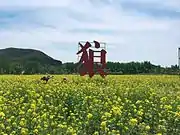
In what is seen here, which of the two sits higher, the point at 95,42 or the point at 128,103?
the point at 95,42

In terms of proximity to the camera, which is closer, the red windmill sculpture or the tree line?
the red windmill sculpture

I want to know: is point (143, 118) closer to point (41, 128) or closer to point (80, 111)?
point (80, 111)

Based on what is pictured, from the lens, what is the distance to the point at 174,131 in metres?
5.35

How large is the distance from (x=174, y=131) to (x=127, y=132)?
1.98ft

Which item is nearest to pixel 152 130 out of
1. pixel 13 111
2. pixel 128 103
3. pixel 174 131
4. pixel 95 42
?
pixel 174 131

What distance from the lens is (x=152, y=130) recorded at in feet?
18.9

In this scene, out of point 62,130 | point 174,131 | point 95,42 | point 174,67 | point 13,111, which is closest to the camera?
point 62,130

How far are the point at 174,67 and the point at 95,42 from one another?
41.1 feet

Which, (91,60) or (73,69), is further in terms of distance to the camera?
(73,69)

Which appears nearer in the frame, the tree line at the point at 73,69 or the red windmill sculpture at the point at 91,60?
the red windmill sculpture at the point at 91,60

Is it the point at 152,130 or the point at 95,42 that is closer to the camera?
the point at 152,130

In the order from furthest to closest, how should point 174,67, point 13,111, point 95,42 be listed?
point 174,67
point 95,42
point 13,111

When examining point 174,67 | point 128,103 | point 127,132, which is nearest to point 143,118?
point 128,103

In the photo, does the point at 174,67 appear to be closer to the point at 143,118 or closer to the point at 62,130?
the point at 143,118
